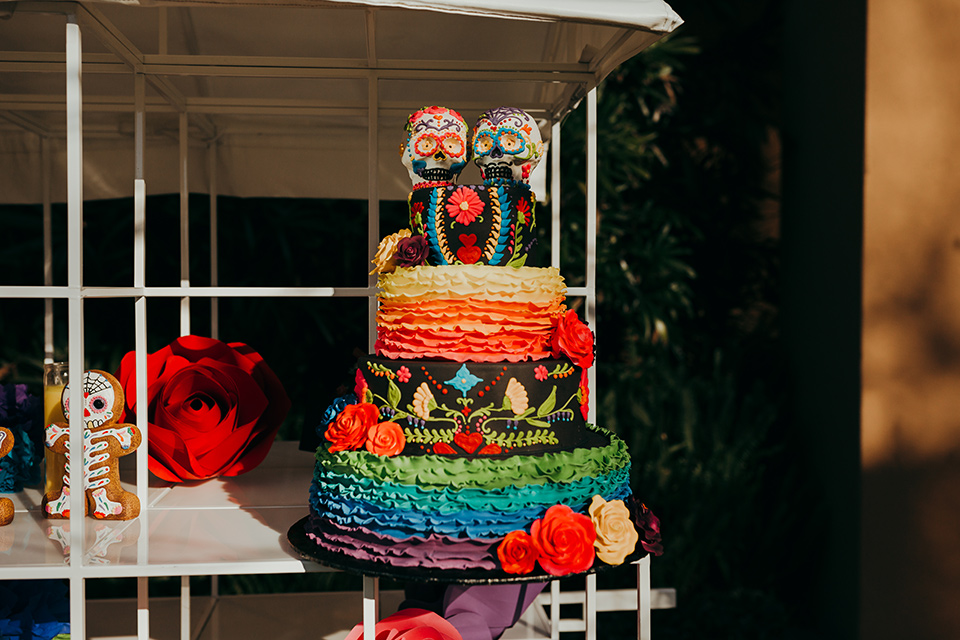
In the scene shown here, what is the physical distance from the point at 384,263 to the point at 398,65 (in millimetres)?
727

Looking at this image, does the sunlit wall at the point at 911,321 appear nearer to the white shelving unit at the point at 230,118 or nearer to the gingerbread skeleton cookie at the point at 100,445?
the white shelving unit at the point at 230,118

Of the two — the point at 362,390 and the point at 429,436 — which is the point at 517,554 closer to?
the point at 429,436

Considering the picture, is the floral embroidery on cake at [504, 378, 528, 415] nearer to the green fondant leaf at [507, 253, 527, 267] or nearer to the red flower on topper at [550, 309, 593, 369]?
the red flower on topper at [550, 309, 593, 369]

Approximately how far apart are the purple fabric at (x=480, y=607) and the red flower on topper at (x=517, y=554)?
0.47 meters

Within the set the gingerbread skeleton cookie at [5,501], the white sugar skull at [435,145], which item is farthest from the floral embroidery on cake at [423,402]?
the gingerbread skeleton cookie at [5,501]

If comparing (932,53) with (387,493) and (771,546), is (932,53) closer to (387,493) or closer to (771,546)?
(771,546)

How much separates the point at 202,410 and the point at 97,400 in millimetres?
514

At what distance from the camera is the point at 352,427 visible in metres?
1.89

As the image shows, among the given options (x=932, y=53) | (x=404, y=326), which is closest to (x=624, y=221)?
(x=932, y=53)

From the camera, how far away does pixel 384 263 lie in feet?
6.77

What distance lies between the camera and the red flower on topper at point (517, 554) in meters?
1.71

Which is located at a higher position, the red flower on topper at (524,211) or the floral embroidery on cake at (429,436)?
the red flower on topper at (524,211)

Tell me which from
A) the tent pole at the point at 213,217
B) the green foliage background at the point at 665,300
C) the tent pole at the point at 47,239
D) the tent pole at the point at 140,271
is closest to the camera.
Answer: the tent pole at the point at 140,271

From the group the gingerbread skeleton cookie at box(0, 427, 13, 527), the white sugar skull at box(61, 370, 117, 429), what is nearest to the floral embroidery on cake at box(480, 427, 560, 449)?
the white sugar skull at box(61, 370, 117, 429)
